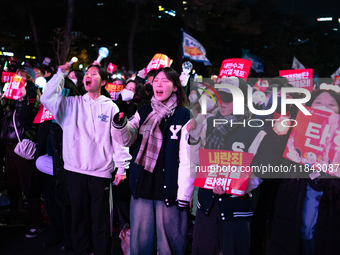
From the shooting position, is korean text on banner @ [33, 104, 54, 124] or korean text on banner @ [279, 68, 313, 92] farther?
korean text on banner @ [279, 68, 313, 92]

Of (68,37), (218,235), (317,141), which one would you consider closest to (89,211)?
(218,235)

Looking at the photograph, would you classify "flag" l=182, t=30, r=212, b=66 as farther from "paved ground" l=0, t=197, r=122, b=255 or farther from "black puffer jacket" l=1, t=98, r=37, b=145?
"paved ground" l=0, t=197, r=122, b=255

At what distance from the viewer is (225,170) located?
2793 millimetres

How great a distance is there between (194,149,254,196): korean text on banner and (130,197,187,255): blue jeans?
45cm

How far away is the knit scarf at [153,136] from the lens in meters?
3.05

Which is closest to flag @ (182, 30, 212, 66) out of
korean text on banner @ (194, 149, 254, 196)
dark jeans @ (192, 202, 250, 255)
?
korean text on banner @ (194, 149, 254, 196)

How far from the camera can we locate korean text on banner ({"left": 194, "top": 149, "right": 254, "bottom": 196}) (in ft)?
9.00

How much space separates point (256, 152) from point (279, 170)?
497mm

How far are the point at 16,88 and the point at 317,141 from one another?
3931 mm

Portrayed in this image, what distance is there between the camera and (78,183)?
354cm

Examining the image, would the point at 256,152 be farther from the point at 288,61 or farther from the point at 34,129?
the point at 288,61

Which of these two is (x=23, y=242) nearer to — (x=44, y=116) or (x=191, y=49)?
(x=44, y=116)

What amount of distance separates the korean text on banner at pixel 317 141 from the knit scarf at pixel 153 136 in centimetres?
124

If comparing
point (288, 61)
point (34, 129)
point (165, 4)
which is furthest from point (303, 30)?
point (34, 129)
